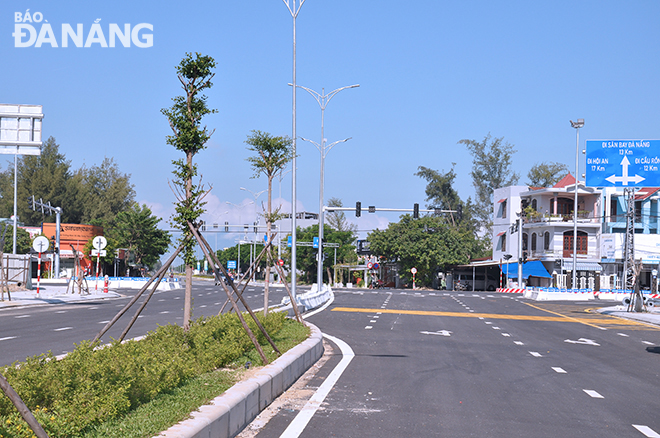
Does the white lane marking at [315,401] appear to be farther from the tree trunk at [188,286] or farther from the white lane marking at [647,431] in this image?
the white lane marking at [647,431]

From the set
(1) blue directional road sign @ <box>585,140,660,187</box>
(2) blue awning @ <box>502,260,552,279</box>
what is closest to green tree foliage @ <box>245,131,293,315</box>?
(1) blue directional road sign @ <box>585,140,660,187</box>

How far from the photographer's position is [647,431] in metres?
7.46

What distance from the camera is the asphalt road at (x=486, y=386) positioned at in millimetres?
7449

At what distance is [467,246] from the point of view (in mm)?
79000

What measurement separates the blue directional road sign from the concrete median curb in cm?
2562

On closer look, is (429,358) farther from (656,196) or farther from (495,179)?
(495,179)

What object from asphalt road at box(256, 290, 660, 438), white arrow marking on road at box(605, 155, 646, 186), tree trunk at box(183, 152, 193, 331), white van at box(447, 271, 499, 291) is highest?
white arrow marking on road at box(605, 155, 646, 186)

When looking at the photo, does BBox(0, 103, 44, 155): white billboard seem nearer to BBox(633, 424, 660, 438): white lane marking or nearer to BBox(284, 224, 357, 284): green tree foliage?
BBox(633, 424, 660, 438): white lane marking

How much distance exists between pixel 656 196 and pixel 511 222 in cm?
1510

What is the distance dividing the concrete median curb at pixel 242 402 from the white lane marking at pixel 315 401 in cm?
47

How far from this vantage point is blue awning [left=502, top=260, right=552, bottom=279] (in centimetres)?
6462

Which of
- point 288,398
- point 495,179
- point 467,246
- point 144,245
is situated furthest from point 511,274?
point 288,398

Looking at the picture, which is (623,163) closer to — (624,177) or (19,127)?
(624,177)

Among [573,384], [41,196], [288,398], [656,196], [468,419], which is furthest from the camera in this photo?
[41,196]
